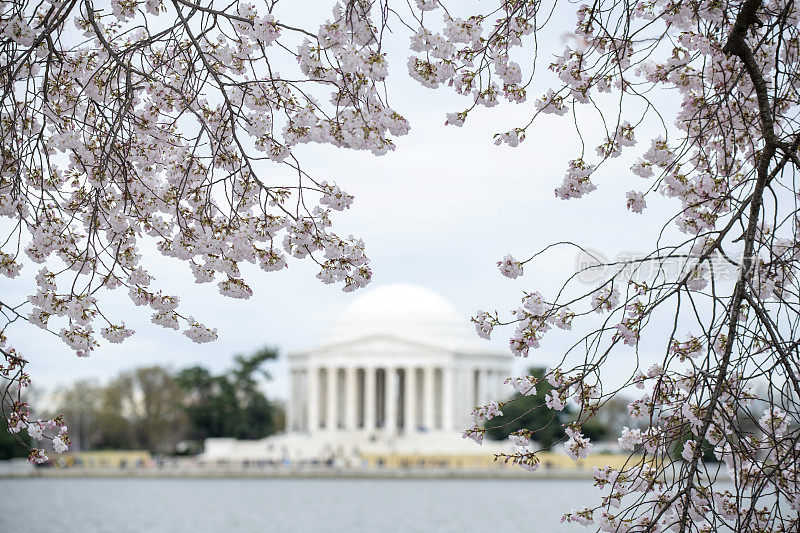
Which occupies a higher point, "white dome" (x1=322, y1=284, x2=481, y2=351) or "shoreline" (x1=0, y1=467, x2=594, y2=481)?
"white dome" (x1=322, y1=284, x2=481, y2=351)

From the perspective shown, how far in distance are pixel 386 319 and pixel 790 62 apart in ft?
365

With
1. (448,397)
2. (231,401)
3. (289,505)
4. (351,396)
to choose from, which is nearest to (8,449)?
(231,401)

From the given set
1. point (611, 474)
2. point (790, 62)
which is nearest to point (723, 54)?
→ point (790, 62)

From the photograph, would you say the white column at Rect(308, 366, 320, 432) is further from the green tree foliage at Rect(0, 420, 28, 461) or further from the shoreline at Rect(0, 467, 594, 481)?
the shoreline at Rect(0, 467, 594, 481)

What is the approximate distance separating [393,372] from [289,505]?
64410 millimetres

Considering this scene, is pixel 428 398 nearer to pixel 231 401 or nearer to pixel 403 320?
pixel 403 320

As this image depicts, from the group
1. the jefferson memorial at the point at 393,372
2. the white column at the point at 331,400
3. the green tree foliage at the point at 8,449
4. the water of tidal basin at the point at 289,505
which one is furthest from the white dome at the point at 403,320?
the water of tidal basin at the point at 289,505

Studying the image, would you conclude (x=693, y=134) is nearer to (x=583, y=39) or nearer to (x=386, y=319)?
(x=583, y=39)

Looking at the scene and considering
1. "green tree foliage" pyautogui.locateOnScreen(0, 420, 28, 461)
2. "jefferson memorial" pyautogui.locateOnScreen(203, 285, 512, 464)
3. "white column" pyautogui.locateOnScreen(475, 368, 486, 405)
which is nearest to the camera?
"green tree foliage" pyautogui.locateOnScreen(0, 420, 28, 461)

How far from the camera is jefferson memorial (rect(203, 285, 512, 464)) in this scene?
11600 cm

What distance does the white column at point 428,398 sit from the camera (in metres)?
116

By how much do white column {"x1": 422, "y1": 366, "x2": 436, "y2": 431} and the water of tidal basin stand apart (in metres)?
37.8

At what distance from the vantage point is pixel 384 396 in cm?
12281

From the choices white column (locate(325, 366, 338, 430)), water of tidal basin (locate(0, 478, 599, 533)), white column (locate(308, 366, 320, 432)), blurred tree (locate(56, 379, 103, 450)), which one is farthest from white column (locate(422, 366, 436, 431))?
water of tidal basin (locate(0, 478, 599, 533))
